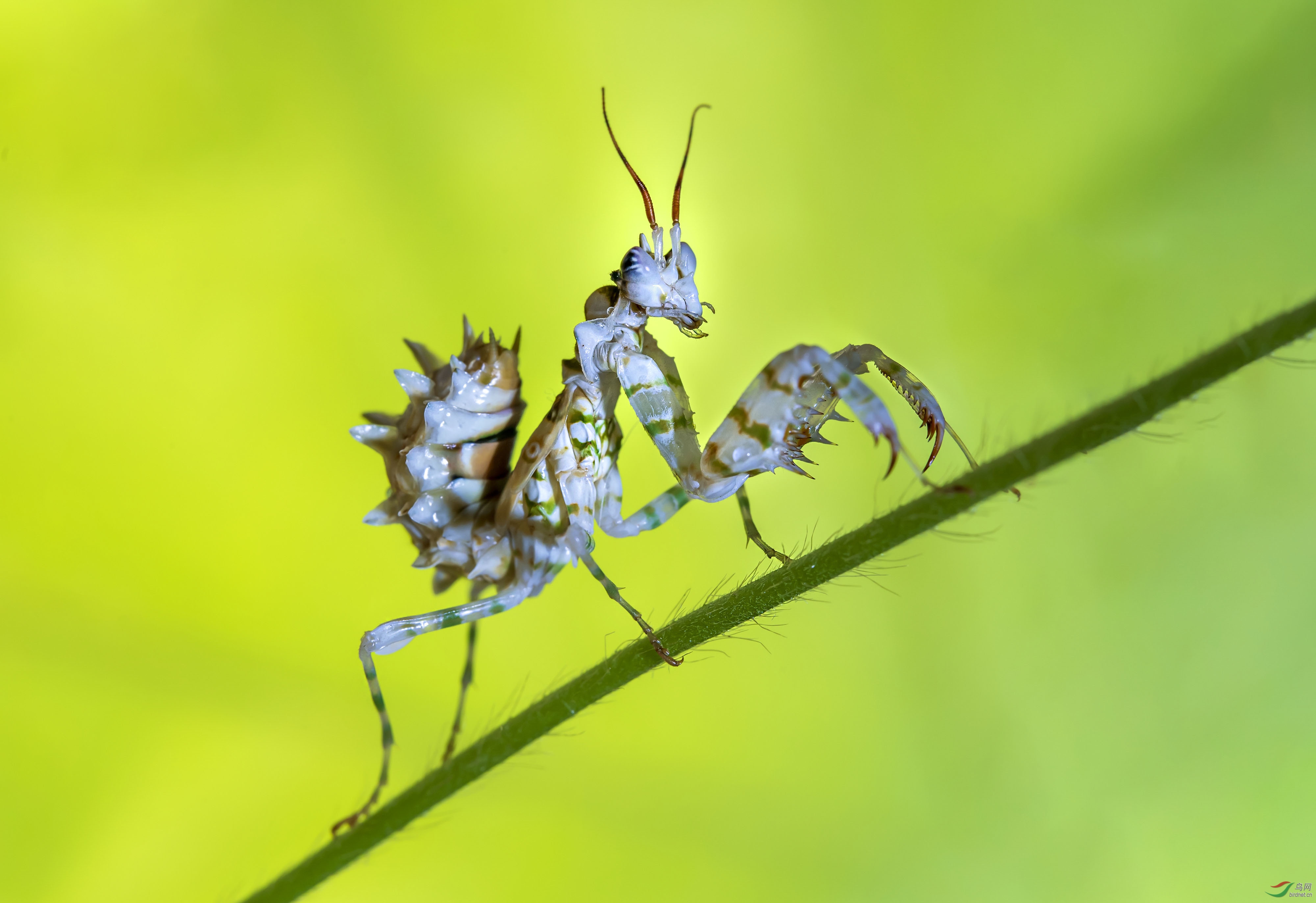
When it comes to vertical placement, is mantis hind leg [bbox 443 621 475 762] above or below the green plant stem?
above

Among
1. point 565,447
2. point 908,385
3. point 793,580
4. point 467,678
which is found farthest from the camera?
point 467,678

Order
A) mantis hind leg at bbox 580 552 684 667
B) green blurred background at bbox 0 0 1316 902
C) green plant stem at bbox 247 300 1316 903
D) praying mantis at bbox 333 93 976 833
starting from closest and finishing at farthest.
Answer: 1. green plant stem at bbox 247 300 1316 903
2. mantis hind leg at bbox 580 552 684 667
3. praying mantis at bbox 333 93 976 833
4. green blurred background at bbox 0 0 1316 902

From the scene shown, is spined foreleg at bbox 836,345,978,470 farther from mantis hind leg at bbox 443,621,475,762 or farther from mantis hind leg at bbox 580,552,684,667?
mantis hind leg at bbox 443,621,475,762

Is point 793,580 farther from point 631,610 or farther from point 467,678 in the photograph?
point 467,678

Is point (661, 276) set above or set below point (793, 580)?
above

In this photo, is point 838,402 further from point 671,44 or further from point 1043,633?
point 671,44

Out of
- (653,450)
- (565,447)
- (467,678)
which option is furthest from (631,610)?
(653,450)

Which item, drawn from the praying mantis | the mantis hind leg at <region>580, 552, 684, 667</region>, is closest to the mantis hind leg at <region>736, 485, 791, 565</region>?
the praying mantis

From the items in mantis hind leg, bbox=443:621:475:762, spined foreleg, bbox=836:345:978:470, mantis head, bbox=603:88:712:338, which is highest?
mantis head, bbox=603:88:712:338
